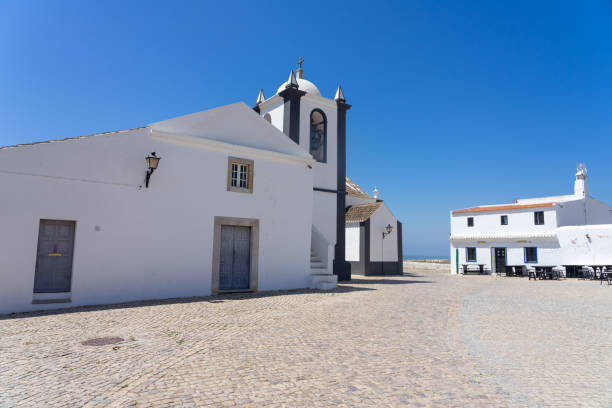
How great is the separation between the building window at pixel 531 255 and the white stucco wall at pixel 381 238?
9.72 m

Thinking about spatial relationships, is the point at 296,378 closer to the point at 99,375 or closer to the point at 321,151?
the point at 99,375

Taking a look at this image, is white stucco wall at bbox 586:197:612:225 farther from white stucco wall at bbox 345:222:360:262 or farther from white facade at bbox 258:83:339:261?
white facade at bbox 258:83:339:261

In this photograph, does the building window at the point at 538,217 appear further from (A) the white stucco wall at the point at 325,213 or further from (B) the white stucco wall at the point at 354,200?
(A) the white stucco wall at the point at 325,213

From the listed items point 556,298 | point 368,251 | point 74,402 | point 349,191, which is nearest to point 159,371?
point 74,402

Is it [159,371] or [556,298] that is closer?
[159,371]

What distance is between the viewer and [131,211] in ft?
33.9

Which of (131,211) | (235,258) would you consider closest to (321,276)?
(235,258)

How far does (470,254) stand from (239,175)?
73.1ft

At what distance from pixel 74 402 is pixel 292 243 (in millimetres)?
9919

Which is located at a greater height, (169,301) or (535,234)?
(535,234)

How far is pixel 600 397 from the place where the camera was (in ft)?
13.7

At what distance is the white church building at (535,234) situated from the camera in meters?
24.1

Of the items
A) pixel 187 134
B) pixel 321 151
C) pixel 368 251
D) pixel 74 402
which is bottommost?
pixel 74 402

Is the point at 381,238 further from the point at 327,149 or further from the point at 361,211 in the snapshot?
the point at 327,149
